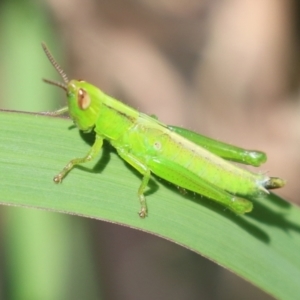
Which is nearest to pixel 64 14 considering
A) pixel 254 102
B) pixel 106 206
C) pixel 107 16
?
pixel 107 16

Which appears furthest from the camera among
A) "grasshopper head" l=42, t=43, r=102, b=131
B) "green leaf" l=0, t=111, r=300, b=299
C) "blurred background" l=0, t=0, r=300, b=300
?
"blurred background" l=0, t=0, r=300, b=300

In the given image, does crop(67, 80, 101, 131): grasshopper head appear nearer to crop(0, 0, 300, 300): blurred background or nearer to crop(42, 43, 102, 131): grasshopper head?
crop(42, 43, 102, 131): grasshopper head

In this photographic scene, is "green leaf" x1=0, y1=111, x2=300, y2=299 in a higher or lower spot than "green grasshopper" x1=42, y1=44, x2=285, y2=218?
lower

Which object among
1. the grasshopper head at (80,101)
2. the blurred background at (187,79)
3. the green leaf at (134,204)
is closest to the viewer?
the green leaf at (134,204)

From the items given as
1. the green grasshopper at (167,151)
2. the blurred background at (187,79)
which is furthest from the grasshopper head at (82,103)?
the blurred background at (187,79)

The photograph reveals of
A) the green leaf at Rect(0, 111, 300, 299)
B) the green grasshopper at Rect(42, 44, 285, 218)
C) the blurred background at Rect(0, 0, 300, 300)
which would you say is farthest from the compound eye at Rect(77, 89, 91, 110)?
the blurred background at Rect(0, 0, 300, 300)

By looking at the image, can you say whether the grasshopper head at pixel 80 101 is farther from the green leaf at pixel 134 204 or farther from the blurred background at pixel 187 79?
the blurred background at pixel 187 79

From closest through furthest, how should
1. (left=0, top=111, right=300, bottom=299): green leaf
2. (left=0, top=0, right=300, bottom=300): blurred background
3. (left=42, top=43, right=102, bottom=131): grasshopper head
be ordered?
(left=0, top=111, right=300, bottom=299): green leaf, (left=42, top=43, right=102, bottom=131): grasshopper head, (left=0, top=0, right=300, bottom=300): blurred background
